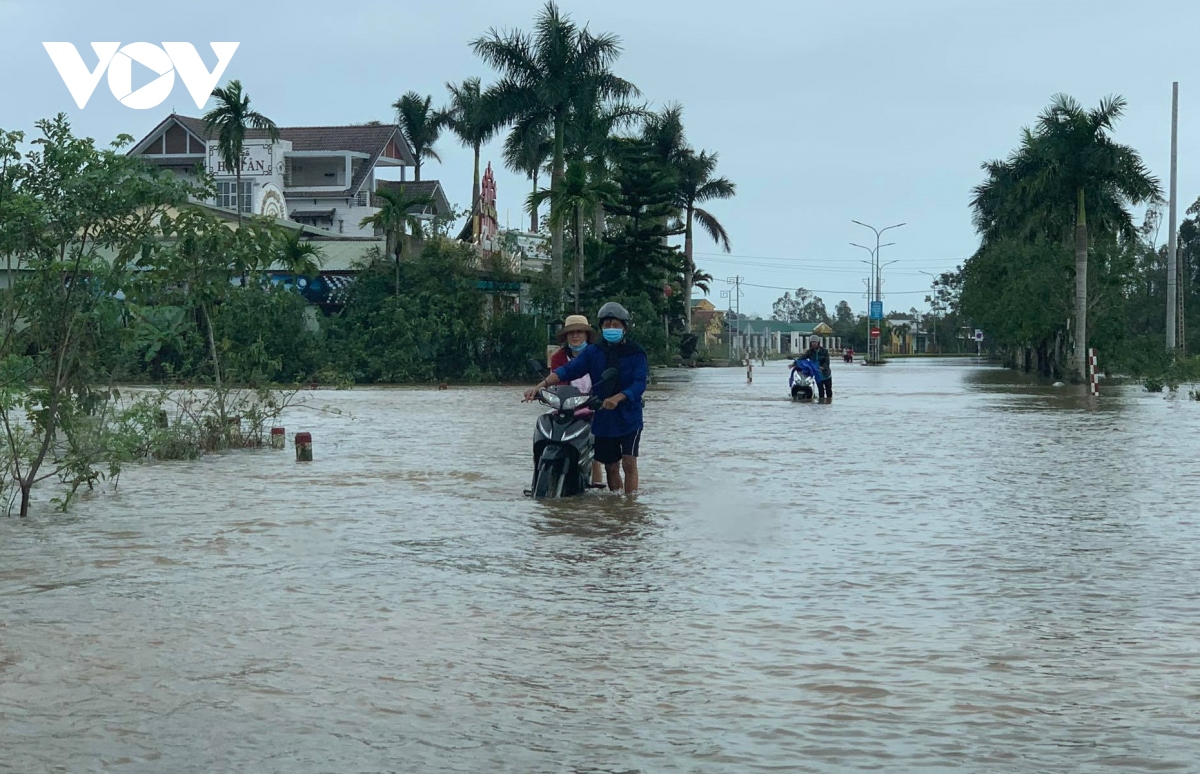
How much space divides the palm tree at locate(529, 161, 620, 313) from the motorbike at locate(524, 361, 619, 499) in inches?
1602

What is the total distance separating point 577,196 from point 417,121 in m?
42.9

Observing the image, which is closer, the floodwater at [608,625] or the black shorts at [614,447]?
the floodwater at [608,625]

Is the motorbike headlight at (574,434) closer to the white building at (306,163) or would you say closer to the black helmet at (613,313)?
the black helmet at (613,313)

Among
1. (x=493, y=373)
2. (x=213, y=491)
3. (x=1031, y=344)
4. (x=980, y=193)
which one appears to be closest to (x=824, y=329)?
(x=980, y=193)

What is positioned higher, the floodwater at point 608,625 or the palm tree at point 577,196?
the palm tree at point 577,196

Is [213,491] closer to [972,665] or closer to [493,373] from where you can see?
[972,665]

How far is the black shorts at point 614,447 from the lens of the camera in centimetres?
1431

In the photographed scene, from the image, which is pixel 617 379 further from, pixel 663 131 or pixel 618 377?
pixel 663 131

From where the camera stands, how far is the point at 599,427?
46.4 feet

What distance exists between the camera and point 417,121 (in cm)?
9550

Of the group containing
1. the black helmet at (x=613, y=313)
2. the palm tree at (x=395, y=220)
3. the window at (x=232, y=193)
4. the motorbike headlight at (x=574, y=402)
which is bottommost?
the motorbike headlight at (x=574, y=402)

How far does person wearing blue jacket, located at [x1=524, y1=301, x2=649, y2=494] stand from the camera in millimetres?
13648

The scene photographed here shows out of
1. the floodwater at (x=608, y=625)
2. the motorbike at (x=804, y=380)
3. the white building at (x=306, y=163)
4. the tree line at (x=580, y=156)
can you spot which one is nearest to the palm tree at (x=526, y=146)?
the tree line at (x=580, y=156)

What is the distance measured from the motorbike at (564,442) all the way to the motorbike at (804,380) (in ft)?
76.4
